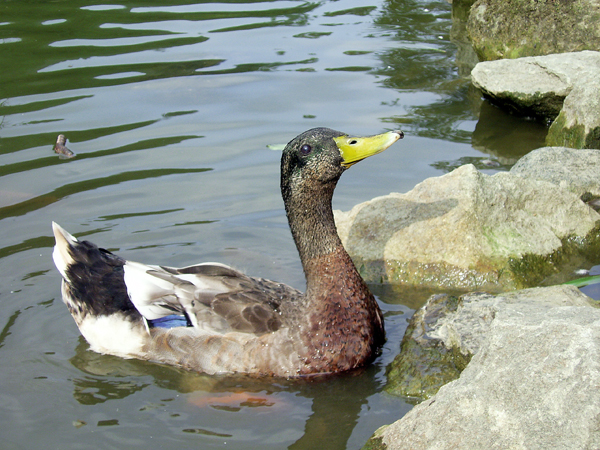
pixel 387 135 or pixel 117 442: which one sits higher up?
pixel 387 135

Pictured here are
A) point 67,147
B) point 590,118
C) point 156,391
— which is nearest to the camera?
point 156,391

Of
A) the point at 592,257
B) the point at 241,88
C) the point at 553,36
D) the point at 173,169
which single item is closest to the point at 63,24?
the point at 241,88

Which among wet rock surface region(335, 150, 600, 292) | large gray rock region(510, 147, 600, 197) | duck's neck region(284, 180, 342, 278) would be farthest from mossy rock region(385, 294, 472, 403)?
large gray rock region(510, 147, 600, 197)

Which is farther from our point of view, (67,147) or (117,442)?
(67,147)

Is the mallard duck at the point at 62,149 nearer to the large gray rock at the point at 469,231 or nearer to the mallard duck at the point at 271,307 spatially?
the mallard duck at the point at 271,307

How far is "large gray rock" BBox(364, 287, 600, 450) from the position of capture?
277 cm

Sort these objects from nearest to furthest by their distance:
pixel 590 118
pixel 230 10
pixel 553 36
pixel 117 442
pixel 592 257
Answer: pixel 117 442 → pixel 592 257 → pixel 590 118 → pixel 553 36 → pixel 230 10

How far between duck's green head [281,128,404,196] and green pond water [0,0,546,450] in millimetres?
1283

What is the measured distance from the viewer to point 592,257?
5715 mm

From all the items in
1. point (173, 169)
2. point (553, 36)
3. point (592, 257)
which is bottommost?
point (592, 257)

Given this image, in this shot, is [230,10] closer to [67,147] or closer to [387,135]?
[67,147]

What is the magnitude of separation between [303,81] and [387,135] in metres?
5.50

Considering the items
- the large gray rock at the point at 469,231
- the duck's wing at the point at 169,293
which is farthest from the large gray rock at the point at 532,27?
the duck's wing at the point at 169,293

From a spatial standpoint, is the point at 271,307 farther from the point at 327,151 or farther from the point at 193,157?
the point at 193,157
